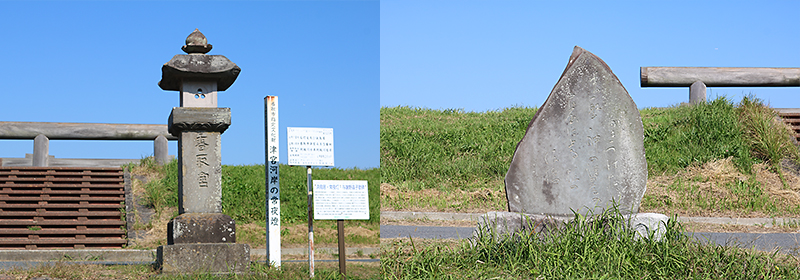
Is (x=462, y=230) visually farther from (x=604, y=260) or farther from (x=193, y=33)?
(x=193, y=33)

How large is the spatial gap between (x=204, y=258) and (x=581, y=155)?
472cm

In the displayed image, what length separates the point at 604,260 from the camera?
486 cm

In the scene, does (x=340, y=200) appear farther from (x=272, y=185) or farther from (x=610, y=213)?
(x=610, y=213)

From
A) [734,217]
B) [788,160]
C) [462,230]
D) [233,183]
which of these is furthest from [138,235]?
[788,160]

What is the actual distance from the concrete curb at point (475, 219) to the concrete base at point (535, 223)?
3368mm

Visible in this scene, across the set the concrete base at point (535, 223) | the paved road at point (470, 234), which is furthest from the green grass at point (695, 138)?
the concrete base at point (535, 223)

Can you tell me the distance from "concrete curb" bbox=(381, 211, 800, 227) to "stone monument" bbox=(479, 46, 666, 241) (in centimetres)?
334

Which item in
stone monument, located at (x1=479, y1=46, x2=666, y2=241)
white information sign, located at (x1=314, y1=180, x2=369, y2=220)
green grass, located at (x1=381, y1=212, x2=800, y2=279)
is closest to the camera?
green grass, located at (x1=381, y1=212, x2=800, y2=279)

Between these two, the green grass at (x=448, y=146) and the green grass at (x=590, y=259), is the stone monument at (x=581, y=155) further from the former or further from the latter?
the green grass at (x=448, y=146)

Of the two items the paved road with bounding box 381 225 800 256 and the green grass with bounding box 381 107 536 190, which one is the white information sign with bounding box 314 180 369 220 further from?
the green grass with bounding box 381 107 536 190

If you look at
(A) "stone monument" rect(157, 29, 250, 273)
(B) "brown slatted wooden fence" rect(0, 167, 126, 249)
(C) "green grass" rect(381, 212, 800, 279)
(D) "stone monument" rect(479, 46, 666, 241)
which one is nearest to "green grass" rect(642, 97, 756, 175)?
(D) "stone monument" rect(479, 46, 666, 241)

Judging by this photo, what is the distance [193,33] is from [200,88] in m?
0.76

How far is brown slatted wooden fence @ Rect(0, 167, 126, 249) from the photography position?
10.8 meters

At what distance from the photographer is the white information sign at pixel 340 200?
257 inches
